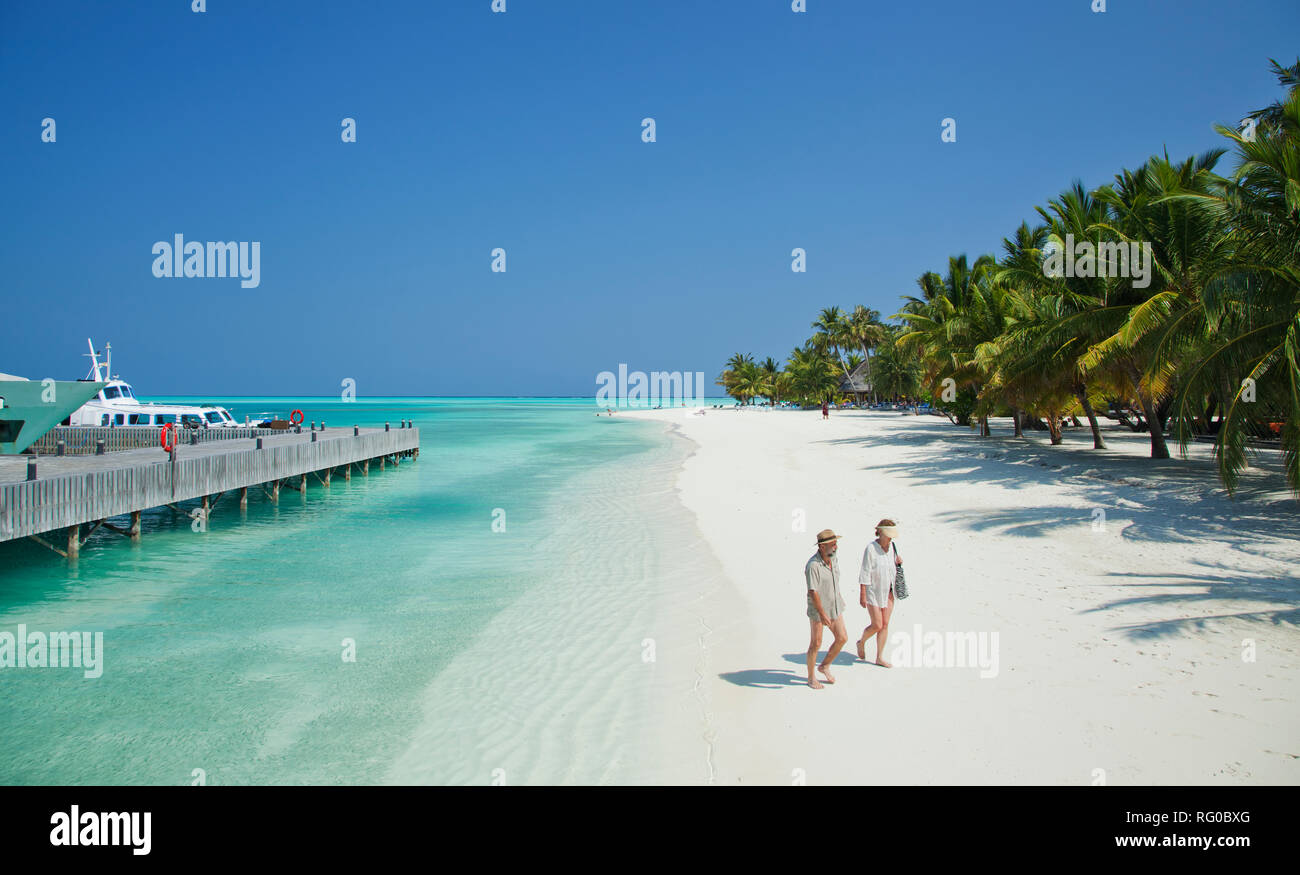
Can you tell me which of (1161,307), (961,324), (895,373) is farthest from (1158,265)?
(895,373)

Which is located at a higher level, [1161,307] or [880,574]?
[1161,307]

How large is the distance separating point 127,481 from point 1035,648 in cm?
1742

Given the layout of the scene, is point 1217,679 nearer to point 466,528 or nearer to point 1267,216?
point 1267,216

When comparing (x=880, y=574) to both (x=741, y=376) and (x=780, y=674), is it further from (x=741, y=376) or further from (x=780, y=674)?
(x=741, y=376)

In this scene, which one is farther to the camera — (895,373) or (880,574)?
(895,373)

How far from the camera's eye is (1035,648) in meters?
7.16

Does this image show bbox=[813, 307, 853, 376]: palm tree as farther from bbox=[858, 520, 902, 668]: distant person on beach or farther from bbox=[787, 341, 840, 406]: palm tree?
bbox=[858, 520, 902, 668]: distant person on beach

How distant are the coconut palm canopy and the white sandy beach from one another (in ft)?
6.19

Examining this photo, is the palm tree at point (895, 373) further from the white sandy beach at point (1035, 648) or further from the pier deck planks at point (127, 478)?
the pier deck planks at point (127, 478)

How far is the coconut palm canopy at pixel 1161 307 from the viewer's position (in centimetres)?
1076

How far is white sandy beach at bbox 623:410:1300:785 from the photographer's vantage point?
16.7 ft

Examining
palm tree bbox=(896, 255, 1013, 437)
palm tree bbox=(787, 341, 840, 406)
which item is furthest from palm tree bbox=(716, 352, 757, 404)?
palm tree bbox=(896, 255, 1013, 437)

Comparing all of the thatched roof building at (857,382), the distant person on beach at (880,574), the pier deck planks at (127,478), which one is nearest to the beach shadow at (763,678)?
the distant person on beach at (880,574)

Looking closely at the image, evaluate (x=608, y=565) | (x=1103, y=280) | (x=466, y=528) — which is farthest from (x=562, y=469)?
(x=1103, y=280)
